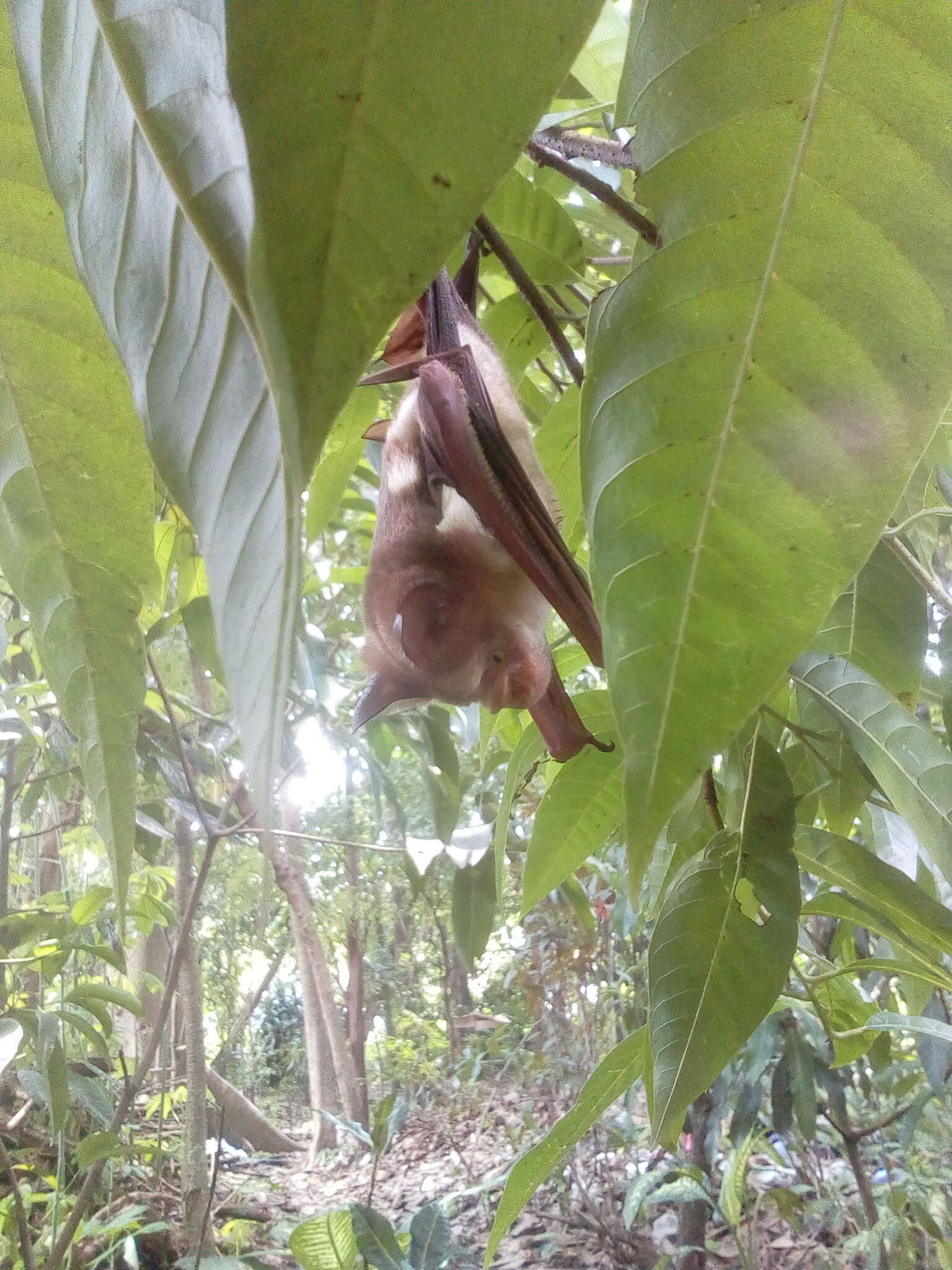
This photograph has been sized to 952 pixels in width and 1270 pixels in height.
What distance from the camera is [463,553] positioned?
71cm

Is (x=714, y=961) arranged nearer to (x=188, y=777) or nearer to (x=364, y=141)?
(x=364, y=141)

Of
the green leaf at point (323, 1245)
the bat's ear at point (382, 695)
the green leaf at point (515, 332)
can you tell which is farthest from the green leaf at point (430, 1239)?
the green leaf at point (515, 332)

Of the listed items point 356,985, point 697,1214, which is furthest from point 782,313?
point 356,985

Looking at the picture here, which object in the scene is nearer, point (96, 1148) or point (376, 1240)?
point (96, 1148)

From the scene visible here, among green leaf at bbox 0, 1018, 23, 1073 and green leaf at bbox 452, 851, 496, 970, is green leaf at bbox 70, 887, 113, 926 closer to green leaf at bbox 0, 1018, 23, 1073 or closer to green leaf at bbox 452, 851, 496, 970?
green leaf at bbox 0, 1018, 23, 1073

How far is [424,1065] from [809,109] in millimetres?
3960

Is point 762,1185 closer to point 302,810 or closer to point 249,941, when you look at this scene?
point 249,941

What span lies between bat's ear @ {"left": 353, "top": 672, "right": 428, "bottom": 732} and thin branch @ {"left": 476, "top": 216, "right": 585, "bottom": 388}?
0.29m

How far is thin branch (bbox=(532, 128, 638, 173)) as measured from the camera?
458 millimetres

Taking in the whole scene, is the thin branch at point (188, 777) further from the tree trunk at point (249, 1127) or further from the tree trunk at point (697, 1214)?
the tree trunk at point (249, 1127)

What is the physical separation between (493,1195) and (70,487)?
289 cm

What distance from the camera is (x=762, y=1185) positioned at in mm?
2551

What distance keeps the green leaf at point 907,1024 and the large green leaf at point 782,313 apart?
545mm

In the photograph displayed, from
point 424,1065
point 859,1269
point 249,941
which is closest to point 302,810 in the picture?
point 249,941
